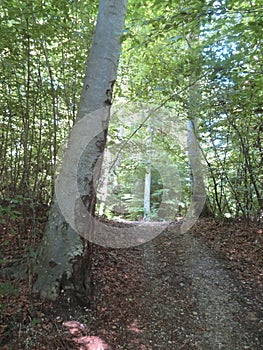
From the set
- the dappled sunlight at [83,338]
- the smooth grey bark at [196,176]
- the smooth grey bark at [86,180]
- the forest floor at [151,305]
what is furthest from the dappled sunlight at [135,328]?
the smooth grey bark at [196,176]

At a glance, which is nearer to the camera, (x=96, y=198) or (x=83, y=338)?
(x=83, y=338)

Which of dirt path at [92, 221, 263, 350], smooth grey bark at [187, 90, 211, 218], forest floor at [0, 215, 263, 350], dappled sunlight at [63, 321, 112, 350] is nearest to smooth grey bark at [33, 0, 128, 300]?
forest floor at [0, 215, 263, 350]

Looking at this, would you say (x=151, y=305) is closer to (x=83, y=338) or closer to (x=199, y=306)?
(x=199, y=306)

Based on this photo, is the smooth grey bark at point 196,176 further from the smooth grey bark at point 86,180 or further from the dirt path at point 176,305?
the smooth grey bark at point 86,180

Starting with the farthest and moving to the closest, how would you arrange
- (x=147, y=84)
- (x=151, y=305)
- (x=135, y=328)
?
A: (x=147, y=84)
(x=151, y=305)
(x=135, y=328)

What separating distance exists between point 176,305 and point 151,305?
265 millimetres

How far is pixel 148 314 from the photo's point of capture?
99.0 inches

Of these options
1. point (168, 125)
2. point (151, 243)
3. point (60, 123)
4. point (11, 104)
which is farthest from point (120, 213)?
point (11, 104)

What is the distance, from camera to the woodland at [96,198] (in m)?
2.23

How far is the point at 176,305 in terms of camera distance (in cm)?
269

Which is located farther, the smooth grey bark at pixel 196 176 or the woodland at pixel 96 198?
the smooth grey bark at pixel 196 176

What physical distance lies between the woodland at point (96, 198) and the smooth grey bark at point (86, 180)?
0.01 m

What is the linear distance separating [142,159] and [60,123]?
3986 mm

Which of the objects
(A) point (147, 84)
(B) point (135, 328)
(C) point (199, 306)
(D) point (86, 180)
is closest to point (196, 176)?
(A) point (147, 84)
